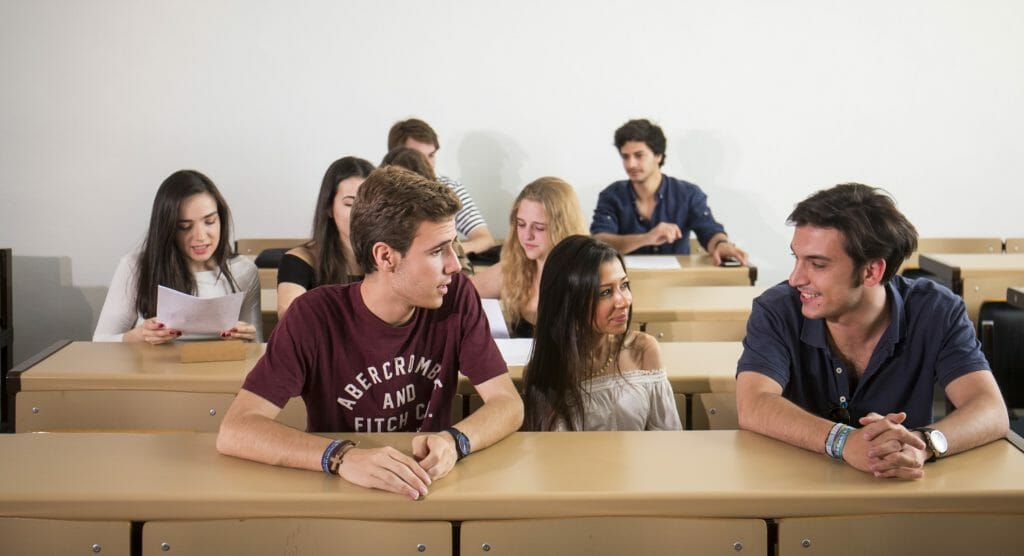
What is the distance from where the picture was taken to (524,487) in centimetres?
164

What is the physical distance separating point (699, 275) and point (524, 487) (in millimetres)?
2536

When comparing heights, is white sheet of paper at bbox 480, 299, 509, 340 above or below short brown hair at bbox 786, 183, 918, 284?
below

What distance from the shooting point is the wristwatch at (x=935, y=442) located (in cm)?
174

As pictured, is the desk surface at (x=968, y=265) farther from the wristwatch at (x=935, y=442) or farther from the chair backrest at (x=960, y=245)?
the wristwatch at (x=935, y=442)

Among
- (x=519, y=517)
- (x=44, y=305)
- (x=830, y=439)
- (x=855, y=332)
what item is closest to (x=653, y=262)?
(x=855, y=332)

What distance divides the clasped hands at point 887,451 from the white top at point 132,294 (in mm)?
1880

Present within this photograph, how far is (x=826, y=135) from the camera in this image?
5.71 meters

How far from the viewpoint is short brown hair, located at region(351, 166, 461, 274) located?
1.96m

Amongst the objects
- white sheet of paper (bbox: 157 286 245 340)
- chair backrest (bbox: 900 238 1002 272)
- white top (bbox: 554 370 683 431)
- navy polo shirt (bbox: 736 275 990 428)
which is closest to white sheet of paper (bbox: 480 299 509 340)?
white top (bbox: 554 370 683 431)

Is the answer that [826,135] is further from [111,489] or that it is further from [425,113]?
[111,489]

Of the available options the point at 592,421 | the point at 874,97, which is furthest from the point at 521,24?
the point at 592,421

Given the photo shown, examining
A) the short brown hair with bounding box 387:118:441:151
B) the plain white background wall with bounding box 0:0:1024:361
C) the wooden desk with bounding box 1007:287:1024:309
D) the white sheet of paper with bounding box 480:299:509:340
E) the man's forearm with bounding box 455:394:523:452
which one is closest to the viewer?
the man's forearm with bounding box 455:394:523:452

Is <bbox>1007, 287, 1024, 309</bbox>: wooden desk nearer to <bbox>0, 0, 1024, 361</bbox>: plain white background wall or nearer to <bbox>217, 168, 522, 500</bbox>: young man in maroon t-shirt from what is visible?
<bbox>217, 168, 522, 500</bbox>: young man in maroon t-shirt

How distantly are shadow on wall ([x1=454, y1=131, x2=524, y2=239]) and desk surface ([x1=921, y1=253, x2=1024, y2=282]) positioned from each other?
2.18m
